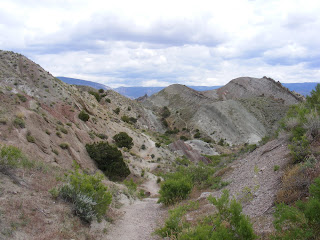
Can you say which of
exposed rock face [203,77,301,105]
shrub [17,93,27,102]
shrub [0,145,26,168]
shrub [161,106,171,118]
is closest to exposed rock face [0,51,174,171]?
shrub [17,93,27,102]

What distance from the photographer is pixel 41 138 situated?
18.7 m

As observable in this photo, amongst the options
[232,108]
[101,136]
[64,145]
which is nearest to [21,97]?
[64,145]

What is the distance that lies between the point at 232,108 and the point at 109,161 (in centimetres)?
5432

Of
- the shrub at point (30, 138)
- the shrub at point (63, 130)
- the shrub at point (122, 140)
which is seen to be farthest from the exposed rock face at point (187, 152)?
the shrub at point (30, 138)

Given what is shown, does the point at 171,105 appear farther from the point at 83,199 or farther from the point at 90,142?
the point at 83,199

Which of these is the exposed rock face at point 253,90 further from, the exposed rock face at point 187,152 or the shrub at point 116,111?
the exposed rock face at point 187,152

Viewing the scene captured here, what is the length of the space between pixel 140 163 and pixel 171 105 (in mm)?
60036

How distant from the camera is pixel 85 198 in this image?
30.0 feet

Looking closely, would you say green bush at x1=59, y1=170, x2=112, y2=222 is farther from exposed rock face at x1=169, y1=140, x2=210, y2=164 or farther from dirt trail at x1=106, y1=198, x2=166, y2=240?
exposed rock face at x1=169, y1=140, x2=210, y2=164

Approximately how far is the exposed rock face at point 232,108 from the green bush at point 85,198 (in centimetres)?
5433

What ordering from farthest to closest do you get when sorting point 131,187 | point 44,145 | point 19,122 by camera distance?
point 131,187 → point 44,145 → point 19,122

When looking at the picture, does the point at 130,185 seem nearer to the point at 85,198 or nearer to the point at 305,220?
the point at 85,198

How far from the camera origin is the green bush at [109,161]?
22938mm

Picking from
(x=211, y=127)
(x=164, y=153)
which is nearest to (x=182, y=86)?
(x=211, y=127)
